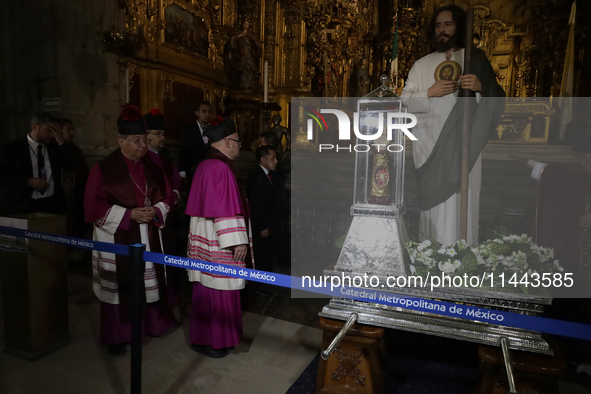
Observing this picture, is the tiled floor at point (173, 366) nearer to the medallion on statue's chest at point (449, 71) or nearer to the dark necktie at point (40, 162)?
the dark necktie at point (40, 162)

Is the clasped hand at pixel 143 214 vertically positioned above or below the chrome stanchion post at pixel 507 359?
above

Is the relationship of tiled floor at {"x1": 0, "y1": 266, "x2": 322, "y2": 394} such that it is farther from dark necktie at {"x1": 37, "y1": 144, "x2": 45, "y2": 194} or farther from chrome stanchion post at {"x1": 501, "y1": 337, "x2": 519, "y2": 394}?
dark necktie at {"x1": 37, "y1": 144, "x2": 45, "y2": 194}

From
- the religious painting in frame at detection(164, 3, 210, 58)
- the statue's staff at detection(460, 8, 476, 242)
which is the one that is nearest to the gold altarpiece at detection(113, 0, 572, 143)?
the religious painting in frame at detection(164, 3, 210, 58)

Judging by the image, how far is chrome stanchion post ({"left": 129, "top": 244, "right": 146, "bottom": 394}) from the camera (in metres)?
2.03

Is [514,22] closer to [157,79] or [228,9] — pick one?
[228,9]

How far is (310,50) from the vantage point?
32.5 ft

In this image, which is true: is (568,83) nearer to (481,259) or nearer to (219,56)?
(481,259)

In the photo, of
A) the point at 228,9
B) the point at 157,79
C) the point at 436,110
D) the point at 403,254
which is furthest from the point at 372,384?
the point at 228,9

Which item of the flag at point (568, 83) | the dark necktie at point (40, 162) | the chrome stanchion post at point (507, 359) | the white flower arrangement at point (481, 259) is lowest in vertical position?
the chrome stanchion post at point (507, 359)

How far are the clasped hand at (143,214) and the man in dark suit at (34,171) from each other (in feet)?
7.14

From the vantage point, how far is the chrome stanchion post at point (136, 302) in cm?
203

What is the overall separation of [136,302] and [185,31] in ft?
25.0

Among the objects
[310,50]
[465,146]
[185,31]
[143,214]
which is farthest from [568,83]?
[143,214]

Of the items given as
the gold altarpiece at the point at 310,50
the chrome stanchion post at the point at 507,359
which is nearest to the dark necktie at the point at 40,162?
the gold altarpiece at the point at 310,50
